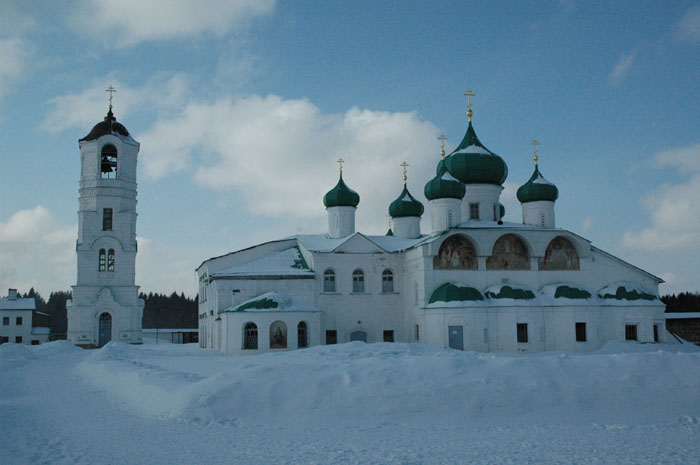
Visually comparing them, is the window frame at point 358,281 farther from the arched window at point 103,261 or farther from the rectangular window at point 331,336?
the arched window at point 103,261

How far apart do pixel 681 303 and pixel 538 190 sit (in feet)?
130

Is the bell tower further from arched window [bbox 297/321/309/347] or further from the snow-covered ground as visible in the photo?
the snow-covered ground

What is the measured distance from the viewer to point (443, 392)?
1181cm

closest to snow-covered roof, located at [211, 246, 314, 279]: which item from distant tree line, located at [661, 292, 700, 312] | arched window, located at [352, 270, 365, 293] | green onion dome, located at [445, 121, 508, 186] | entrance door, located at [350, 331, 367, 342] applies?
arched window, located at [352, 270, 365, 293]

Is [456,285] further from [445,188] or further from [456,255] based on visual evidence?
[445,188]

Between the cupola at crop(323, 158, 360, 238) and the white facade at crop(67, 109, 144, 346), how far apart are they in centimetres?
1148

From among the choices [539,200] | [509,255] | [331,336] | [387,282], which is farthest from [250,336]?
[539,200]

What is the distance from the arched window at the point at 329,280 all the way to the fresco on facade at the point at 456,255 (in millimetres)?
4971

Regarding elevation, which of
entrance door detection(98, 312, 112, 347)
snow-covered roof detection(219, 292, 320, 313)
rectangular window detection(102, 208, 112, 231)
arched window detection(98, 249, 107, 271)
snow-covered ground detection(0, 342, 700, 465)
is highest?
rectangular window detection(102, 208, 112, 231)

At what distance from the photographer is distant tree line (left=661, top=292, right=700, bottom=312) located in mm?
→ 58987

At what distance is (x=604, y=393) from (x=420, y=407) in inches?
139

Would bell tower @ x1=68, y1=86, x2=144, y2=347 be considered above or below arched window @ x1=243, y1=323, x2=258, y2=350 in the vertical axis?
above

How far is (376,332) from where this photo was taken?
98.9 feet

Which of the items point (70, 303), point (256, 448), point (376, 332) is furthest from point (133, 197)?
point (256, 448)
